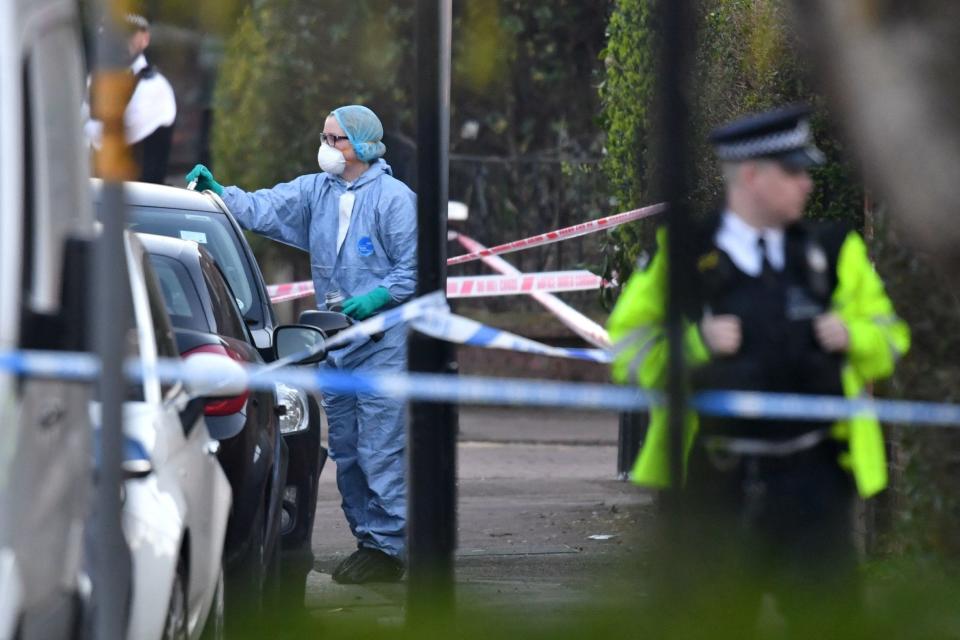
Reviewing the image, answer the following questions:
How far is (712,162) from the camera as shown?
28.3 feet

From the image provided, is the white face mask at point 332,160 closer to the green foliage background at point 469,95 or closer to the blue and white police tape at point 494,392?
the blue and white police tape at point 494,392

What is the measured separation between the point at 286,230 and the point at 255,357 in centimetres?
229

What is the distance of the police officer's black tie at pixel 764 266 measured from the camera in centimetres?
466

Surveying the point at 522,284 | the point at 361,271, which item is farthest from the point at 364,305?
the point at 522,284

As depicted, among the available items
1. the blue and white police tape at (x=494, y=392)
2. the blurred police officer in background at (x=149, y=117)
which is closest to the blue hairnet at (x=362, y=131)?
the blurred police officer in background at (x=149, y=117)

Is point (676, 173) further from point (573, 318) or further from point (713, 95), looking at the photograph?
point (573, 318)

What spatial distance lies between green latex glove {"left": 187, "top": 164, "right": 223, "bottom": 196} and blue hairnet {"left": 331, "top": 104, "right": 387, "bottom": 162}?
692 mm

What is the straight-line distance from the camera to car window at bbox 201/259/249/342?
21.8 ft

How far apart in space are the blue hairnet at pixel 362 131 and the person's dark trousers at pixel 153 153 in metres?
2.67

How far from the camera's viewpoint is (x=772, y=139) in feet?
15.2

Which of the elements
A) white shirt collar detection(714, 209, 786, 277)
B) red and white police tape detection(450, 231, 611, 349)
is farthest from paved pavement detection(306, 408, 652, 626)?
white shirt collar detection(714, 209, 786, 277)

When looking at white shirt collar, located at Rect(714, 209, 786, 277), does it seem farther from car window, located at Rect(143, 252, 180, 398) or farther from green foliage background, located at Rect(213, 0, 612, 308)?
green foliage background, located at Rect(213, 0, 612, 308)

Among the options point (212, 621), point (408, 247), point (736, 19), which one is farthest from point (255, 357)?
point (736, 19)

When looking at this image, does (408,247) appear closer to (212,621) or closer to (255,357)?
(255,357)
